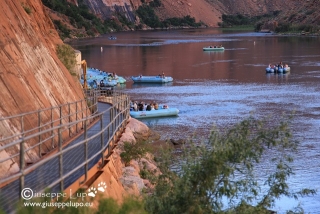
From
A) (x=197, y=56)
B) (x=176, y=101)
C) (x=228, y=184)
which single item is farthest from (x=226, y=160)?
(x=197, y=56)

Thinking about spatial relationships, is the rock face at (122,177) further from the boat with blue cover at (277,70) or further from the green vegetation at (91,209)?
the boat with blue cover at (277,70)

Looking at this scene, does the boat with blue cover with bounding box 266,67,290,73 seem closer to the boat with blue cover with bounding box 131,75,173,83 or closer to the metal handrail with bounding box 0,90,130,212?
the boat with blue cover with bounding box 131,75,173,83

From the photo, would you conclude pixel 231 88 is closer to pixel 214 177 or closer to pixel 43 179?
pixel 214 177

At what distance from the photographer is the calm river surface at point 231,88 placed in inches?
1256

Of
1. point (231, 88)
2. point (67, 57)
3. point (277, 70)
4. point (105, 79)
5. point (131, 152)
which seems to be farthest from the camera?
point (277, 70)

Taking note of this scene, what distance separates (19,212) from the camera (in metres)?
6.30

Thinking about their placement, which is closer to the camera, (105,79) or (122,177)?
(122,177)

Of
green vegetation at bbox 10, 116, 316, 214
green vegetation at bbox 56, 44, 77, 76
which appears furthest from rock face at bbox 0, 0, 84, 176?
green vegetation at bbox 56, 44, 77, 76

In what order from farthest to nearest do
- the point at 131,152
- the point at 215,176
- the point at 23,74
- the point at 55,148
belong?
the point at 131,152 → the point at 23,74 → the point at 55,148 → the point at 215,176

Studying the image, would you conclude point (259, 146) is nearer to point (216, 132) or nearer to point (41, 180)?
point (216, 132)

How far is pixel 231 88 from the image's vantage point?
55.4 m

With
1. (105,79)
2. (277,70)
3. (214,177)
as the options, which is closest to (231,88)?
(105,79)

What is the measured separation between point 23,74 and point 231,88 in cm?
3859

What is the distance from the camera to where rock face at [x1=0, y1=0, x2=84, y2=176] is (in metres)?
15.9
